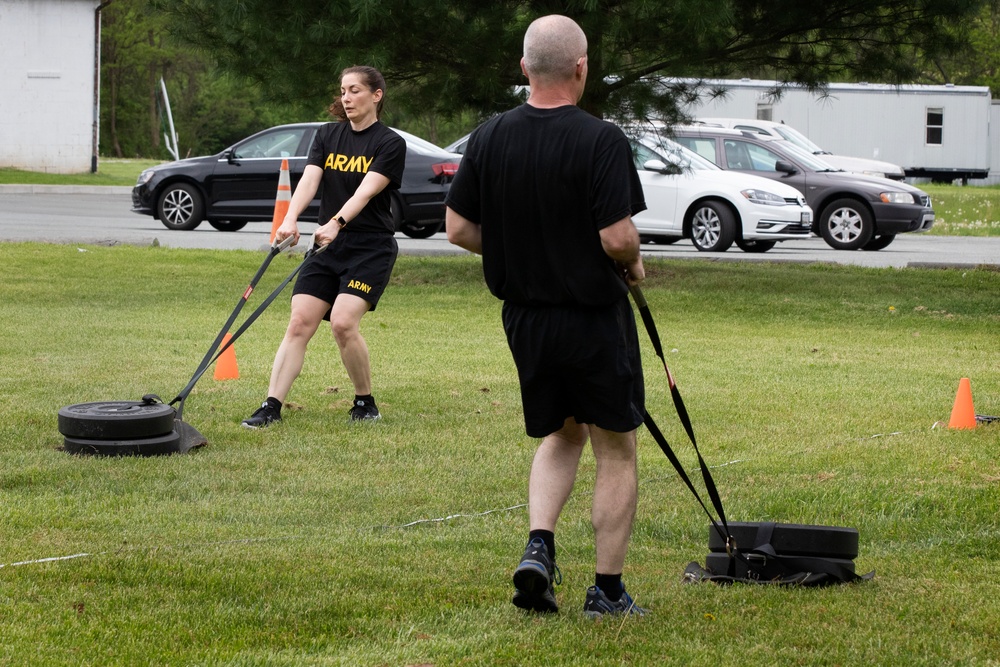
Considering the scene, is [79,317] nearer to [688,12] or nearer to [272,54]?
[272,54]

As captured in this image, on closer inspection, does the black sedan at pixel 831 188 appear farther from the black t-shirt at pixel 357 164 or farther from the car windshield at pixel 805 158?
the black t-shirt at pixel 357 164

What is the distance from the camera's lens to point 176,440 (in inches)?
253

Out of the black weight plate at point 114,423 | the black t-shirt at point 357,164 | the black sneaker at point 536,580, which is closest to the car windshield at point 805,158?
the black t-shirt at point 357,164

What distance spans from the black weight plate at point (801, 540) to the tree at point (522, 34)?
25.5 ft

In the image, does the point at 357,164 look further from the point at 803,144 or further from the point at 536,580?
the point at 803,144

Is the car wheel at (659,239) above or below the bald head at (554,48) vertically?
below

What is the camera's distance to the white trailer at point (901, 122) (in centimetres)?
3928

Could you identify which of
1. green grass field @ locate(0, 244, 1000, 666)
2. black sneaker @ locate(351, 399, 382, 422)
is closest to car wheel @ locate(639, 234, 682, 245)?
green grass field @ locate(0, 244, 1000, 666)

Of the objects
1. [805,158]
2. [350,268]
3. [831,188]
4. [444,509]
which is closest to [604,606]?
[444,509]

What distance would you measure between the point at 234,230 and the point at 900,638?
18549 mm

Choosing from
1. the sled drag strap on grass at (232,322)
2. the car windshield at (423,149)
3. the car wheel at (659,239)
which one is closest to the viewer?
the sled drag strap on grass at (232,322)

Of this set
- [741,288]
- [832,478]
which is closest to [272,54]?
[741,288]

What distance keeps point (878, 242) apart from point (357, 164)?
51.3 ft

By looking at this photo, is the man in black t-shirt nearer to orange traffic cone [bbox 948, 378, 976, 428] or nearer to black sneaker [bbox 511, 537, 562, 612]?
black sneaker [bbox 511, 537, 562, 612]
